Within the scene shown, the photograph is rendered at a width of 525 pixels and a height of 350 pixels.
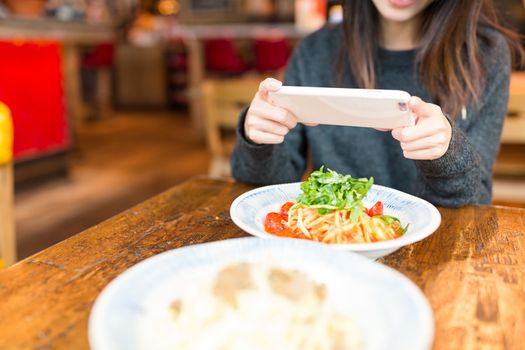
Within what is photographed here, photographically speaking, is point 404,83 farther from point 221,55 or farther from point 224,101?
point 221,55

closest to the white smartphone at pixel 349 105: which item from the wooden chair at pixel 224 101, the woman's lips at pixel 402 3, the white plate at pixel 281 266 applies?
the white plate at pixel 281 266

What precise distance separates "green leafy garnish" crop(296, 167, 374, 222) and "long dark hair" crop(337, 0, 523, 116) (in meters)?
0.64

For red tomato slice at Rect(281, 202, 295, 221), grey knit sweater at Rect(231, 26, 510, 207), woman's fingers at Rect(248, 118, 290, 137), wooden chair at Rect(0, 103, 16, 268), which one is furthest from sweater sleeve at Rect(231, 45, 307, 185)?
wooden chair at Rect(0, 103, 16, 268)

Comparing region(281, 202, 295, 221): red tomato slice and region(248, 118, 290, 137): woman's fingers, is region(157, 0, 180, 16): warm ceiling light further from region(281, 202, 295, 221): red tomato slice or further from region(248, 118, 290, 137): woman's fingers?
region(281, 202, 295, 221): red tomato slice

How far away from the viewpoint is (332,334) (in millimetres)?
524

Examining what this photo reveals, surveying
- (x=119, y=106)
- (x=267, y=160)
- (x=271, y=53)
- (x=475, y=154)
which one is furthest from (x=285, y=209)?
(x=119, y=106)

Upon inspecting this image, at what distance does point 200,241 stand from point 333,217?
235mm

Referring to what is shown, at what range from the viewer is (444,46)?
4.72 ft

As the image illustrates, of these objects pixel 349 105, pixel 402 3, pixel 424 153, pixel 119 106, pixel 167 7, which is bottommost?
pixel 119 106

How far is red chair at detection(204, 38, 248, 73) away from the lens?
5.73 m

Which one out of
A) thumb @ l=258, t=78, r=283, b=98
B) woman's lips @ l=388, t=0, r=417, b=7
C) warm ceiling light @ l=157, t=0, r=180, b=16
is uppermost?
warm ceiling light @ l=157, t=0, r=180, b=16

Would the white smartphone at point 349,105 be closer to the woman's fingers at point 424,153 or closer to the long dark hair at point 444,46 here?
the woman's fingers at point 424,153

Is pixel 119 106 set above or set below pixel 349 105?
below

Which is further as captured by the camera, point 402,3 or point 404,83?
point 404,83
